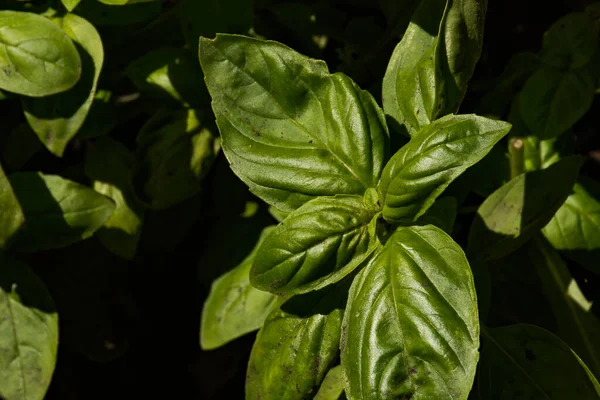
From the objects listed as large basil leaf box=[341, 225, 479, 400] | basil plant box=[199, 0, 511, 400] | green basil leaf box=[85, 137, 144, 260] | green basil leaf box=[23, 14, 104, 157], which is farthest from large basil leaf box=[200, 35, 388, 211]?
green basil leaf box=[85, 137, 144, 260]

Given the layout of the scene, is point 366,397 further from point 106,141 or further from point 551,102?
point 106,141

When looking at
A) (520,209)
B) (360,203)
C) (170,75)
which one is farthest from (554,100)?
(170,75)

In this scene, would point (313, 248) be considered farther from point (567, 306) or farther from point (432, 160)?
point (567, 306)

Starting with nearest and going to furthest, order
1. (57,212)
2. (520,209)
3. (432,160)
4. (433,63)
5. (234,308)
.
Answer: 1. (432,160)
2. (433,63)
3. (520,209)
4. (57,212)
5. (234,308)

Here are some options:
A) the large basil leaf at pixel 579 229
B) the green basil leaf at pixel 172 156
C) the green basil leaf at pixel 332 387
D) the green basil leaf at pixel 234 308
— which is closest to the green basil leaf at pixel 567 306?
the large basil leaf at pixel 579 229

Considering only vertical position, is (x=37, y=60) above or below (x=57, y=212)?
above
